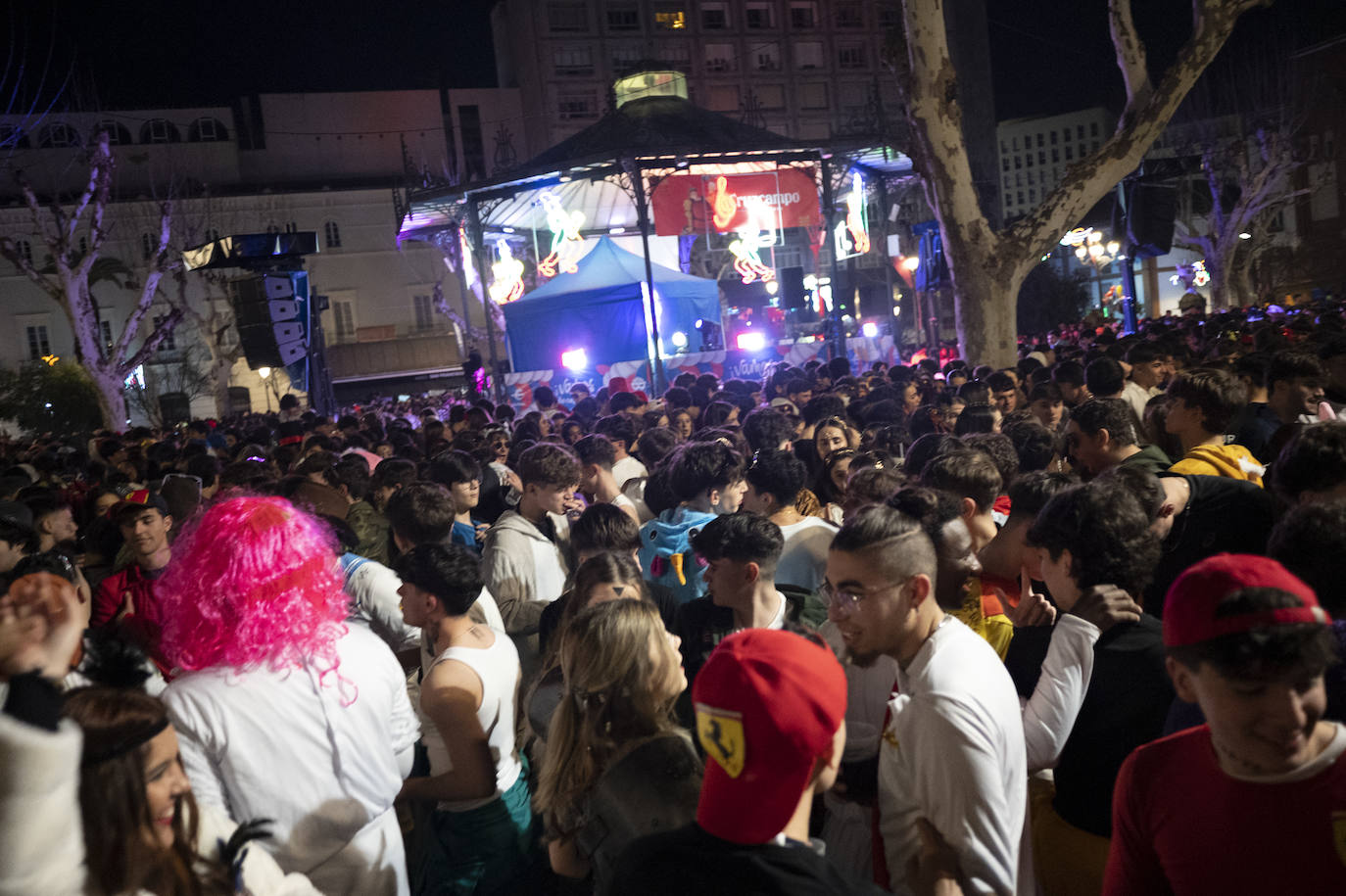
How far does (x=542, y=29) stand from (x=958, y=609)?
52.6 metres

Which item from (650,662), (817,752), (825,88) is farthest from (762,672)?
(825,88)

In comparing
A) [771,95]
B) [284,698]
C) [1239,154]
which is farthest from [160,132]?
[284,698]

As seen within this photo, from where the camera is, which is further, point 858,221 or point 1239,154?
point 1239,154

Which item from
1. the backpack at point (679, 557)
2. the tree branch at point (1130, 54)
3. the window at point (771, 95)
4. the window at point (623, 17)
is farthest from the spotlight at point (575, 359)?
the window at point (771, 95)

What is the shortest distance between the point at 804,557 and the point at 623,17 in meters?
52.9

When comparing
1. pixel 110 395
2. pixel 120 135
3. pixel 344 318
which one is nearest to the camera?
pixel 110 395

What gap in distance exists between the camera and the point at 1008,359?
11.2 meters

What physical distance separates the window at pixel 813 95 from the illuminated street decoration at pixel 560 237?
33.7m

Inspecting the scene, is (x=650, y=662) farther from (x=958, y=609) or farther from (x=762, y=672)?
(x=958, y=609)

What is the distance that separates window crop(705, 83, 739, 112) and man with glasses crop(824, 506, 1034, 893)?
175 ft

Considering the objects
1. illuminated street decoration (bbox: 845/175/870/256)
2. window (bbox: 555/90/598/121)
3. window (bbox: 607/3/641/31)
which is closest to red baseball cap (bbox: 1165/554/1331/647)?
illuminated street decoration (bbox: 845/175/870/256)

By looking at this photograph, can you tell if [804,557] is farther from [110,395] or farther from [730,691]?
[110,395]

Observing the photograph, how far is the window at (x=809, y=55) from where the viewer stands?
5406 centimetres

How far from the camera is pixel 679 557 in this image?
14.5ft
